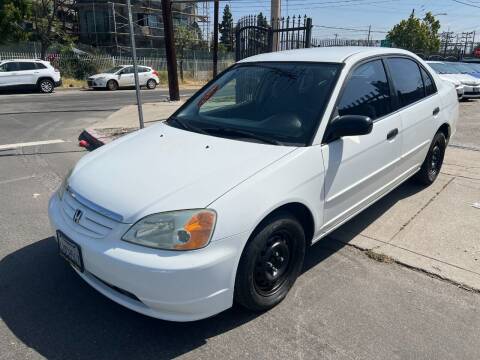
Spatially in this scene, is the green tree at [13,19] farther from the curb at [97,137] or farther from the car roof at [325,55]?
the car roof at [325,55]

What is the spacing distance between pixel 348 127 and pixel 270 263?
3.77 ft

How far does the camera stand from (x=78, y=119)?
12031 mm

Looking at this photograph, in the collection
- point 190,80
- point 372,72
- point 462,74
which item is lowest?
point 190,80

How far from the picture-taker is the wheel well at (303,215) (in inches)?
114

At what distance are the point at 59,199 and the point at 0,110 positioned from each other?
12397mm

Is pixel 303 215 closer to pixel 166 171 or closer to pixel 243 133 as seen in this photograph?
pixel 243 133

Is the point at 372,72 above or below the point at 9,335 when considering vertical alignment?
above

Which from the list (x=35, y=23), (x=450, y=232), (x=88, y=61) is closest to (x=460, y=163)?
(x=450, y=232)

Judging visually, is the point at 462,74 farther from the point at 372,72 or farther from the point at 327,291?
the point at 327,291

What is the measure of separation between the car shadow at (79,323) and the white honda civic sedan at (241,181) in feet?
0.94

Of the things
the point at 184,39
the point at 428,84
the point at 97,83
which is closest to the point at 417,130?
the point at 428,84

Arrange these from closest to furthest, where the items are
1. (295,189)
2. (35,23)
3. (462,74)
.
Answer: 1. (295,189)
2. (462,74)
3. (35,23)

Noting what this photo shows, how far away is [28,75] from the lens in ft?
66.0

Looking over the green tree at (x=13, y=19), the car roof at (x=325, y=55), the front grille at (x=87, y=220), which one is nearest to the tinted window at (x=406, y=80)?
the car roof at (x=325, y=55)
